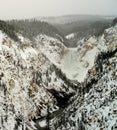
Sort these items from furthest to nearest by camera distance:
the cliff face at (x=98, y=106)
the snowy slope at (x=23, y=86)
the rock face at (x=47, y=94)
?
the snowy slope at (x=23, y=86) → the rock face at (x=47, y=94) → the cliff face at (x=98, y=106)

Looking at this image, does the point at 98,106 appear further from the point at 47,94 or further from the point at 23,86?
the point at 47,94

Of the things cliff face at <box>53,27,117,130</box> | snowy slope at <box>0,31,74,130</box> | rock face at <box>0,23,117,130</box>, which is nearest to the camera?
cliff face at <box>53,27,117,130</box>

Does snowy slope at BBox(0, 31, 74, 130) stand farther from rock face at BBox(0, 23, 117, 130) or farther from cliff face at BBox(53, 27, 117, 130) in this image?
cliff face at BBox(53, 27, 117, 130)

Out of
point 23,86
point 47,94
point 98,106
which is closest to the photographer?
point 98,106

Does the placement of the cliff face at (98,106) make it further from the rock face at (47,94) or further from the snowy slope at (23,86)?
the snowy slope at (23,86)

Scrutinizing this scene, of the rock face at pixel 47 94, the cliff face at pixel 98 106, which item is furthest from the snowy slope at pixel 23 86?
the cliff face at pixel 98 106

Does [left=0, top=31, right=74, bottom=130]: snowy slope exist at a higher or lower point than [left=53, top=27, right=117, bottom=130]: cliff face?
higher

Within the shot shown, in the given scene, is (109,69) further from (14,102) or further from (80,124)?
(14,102)

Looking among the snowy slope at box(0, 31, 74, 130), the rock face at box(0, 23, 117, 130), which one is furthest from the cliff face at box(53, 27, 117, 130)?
the snowy slope at box(0, 31, 74, 130)

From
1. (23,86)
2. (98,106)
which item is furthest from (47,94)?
(98,106)
